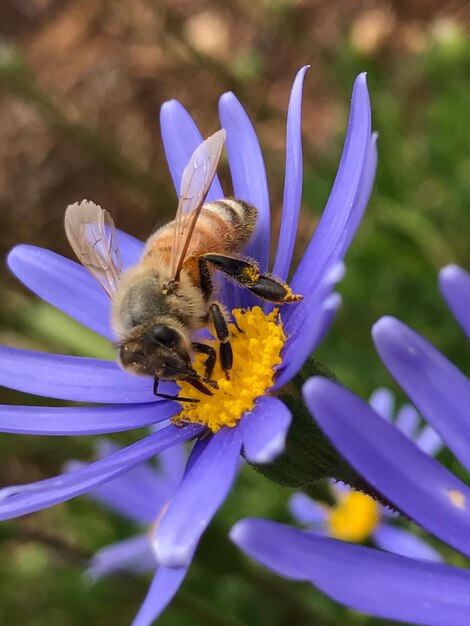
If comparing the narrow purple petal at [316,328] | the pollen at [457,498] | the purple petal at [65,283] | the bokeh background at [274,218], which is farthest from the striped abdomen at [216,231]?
the bokeh background at [274,218]

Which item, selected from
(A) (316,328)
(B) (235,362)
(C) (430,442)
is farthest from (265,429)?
(C) (430,442)

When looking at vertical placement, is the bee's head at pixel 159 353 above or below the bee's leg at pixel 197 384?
above

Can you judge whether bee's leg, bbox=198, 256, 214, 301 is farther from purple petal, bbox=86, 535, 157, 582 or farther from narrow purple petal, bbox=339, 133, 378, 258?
purple petal, bbox=86, 535, 157, 582

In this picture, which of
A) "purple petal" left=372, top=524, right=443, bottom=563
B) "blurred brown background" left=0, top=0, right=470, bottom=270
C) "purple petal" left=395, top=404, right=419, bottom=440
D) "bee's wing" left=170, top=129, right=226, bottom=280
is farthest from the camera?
"blurred brown background" left=0, top=0, right=470, bottom=270

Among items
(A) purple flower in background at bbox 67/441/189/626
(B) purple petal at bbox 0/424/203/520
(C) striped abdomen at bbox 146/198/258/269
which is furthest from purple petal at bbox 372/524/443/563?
(B) purple petal at bbox 0/424/203/520

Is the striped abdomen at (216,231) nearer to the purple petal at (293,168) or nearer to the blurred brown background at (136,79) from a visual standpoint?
the purple petal at (293,168)

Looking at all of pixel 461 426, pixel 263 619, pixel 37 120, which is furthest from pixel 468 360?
pixel 37 120
